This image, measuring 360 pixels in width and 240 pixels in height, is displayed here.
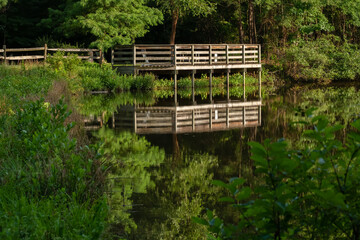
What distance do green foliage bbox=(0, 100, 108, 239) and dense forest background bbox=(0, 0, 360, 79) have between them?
23099 millimetres

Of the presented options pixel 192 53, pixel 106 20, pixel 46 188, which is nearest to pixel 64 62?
pixel 106 20

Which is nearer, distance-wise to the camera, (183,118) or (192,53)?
(183,118)

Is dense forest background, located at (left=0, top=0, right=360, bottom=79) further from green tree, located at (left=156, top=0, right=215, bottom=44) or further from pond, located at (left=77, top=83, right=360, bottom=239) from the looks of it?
pond, located at (left=77, top=83, right=360, bottom=239)

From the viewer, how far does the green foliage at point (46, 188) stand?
4.67 meters

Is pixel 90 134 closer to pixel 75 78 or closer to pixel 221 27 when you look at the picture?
pixel 75 78

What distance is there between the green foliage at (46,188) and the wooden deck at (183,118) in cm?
660

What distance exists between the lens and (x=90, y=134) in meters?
13.2

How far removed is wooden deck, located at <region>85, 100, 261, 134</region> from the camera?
584 inches

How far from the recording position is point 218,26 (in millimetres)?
36062

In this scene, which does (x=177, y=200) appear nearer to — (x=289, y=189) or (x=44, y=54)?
(x=289, y=189)

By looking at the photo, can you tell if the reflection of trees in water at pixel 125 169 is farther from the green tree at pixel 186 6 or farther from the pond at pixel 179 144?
the green tree at pixel 186 6

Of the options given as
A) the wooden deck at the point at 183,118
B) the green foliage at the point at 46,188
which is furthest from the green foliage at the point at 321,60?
the green foliage at the point at 46,188

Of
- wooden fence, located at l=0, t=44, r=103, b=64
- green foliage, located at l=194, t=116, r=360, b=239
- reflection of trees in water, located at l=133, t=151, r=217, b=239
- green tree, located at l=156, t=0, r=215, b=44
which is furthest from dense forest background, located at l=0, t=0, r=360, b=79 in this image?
green foliage, located at l=194, t=116, r=360, b=239

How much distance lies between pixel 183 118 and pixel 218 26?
20415mm
